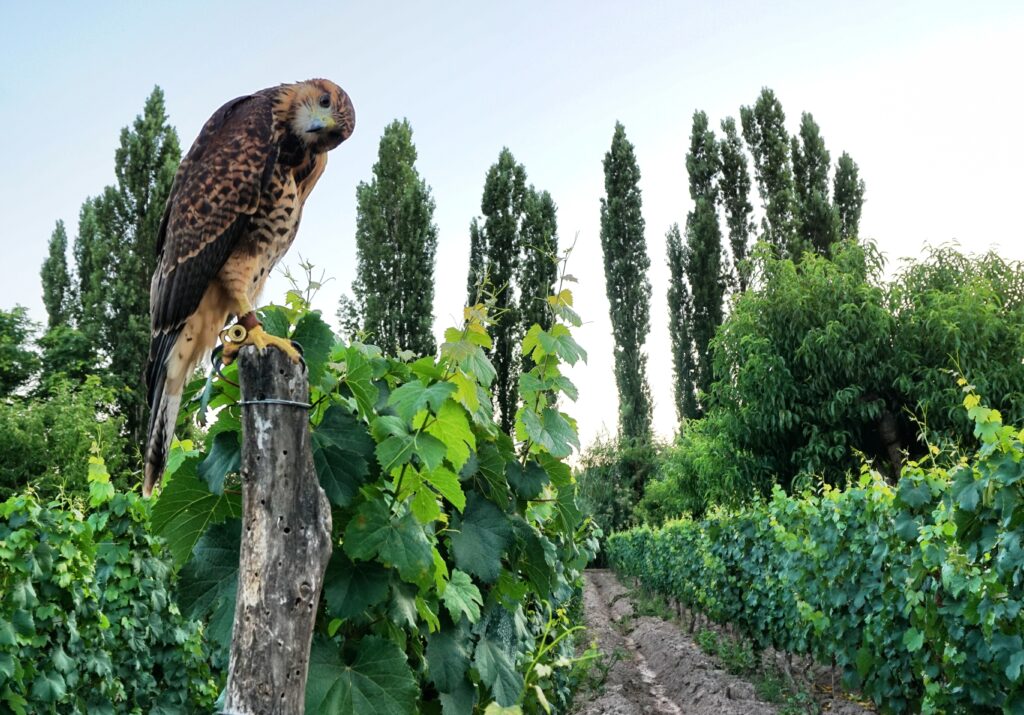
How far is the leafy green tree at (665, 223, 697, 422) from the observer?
30.5 metres

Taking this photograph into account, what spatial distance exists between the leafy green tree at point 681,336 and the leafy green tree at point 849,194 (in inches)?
218

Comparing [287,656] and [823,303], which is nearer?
[287,656]

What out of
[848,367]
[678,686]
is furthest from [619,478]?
[678,686]

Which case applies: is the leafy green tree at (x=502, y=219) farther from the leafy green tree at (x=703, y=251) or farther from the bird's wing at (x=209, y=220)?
the bird's wing at (x=209, y=220)

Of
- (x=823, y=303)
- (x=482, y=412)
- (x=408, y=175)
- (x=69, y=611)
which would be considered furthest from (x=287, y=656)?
(x=408, y=175)

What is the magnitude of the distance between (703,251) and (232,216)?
94.4ft

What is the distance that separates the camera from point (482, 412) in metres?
2.57

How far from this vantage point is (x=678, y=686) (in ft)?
30.9

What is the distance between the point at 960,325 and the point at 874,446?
3069 mm

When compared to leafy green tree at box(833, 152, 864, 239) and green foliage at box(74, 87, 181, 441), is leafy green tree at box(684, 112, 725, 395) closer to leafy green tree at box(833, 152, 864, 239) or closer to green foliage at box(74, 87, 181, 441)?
leafy green tree at box(833, 152, 864, 239)

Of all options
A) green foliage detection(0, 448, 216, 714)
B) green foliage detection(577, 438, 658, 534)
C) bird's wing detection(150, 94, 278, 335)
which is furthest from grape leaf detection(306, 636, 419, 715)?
green foliage detection(577, 438, 658, 534)

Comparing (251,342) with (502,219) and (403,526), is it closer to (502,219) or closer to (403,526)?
(403,526)

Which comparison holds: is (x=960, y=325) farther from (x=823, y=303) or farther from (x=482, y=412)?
(x=482, y=412)

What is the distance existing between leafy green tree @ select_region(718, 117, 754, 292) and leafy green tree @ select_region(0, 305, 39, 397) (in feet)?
79.3
